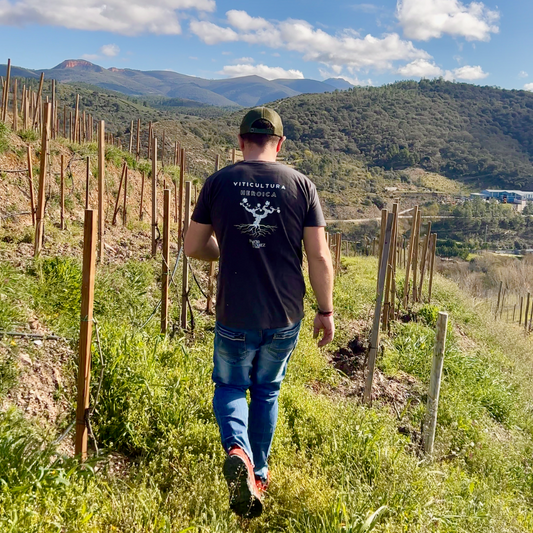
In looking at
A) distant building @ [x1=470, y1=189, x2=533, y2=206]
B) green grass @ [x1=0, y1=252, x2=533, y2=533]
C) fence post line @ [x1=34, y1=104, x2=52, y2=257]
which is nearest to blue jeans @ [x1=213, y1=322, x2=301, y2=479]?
green grass @ [x1=0, y1=252, x2=533, y2=533]

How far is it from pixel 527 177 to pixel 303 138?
110 feet

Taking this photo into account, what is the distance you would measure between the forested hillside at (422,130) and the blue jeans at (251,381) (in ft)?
189

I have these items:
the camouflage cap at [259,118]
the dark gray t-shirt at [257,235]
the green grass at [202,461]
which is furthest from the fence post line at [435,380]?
the camouflage cap at [259,118]

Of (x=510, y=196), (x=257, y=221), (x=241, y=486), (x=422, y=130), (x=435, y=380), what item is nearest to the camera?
(x=241, y=486)

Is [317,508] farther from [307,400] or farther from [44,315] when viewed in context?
[44,315]

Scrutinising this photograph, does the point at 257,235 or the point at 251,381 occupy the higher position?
the point at 257,235

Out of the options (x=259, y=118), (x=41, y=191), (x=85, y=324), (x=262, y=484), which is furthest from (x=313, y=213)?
(x=41, y=191)

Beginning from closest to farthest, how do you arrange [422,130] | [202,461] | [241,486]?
[241,486], [202,461], [422,130]

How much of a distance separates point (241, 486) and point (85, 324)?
38.5 inches

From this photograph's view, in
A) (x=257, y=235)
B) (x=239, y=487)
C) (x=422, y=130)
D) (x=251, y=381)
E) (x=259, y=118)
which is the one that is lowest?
(x=239, y=487)

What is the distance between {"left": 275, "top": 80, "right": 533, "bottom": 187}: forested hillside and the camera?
63.3 metres

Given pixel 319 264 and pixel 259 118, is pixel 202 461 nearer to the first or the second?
pixel 319 264

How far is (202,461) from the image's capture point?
2479mm

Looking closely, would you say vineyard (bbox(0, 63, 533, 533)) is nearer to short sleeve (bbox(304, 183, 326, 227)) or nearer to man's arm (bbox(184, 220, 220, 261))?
man's arm (bbox(184, 220, 220, 261))
